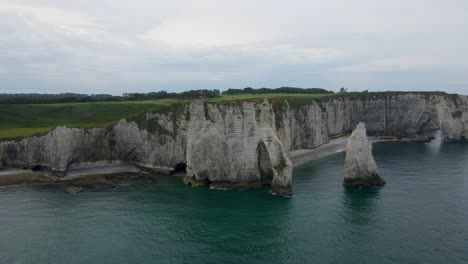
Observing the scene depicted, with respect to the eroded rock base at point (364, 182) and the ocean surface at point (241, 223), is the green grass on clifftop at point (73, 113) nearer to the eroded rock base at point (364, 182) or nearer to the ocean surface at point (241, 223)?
the eroded rock base at point (364, 182)

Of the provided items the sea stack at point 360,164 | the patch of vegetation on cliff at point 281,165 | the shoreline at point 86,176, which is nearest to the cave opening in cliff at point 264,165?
the patch of vegetation on cliff at point 281,165

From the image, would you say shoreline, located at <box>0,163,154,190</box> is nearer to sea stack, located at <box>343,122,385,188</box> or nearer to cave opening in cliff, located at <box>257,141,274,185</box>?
cave opening in cliff, located at <box>257,141,274,185</box>

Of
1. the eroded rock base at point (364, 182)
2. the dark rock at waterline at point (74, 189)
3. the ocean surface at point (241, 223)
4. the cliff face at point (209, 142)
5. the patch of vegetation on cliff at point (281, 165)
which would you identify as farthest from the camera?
the cliff face at point (209, 142)

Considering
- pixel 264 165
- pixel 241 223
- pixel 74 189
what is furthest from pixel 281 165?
pixel 74 189

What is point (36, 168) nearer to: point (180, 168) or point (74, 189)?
point (74, 189)

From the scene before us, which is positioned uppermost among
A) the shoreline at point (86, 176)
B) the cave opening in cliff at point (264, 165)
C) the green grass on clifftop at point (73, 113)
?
the green grass on clifftop at point (73, 113)

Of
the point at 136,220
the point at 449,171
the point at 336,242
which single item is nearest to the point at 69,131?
the point at 136,220

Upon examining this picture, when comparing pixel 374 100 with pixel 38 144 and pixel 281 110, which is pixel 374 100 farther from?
pixel 38 144
